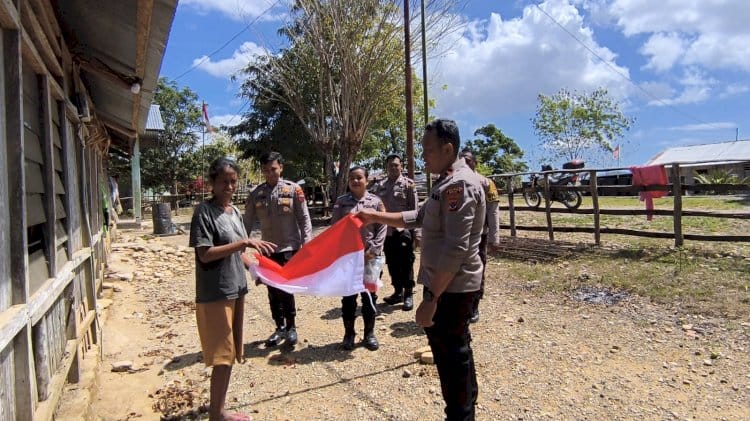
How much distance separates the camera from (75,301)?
4172mm

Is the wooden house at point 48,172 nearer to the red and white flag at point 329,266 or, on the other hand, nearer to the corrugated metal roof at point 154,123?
the red and white flag at point 329,266

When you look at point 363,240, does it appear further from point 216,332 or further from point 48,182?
point 48,182

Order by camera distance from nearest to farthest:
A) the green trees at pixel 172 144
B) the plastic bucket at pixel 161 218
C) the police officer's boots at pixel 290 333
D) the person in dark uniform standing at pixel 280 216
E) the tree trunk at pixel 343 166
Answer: the person in dark uniform standing at pixel 280 216
the police officer's boots at pixel 290 333
the plastic bucket at pixel 161 218
the tree trunk at pixel 343 166
the green trees at pixel 172 144

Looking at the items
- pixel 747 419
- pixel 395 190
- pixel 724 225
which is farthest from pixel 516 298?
pixel 724 225

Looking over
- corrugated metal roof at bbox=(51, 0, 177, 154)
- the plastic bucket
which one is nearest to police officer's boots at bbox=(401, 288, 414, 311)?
corrugated metal roof at bbox=(51, 0, 177, 154)

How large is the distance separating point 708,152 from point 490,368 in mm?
47937

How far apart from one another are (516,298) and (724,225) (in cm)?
786

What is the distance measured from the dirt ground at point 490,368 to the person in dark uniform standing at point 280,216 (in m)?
0.59

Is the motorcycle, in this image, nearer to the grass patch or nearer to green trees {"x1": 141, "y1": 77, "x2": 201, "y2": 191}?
the grass patch

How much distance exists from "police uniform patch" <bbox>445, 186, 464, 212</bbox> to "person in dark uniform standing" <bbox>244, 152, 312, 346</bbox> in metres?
2.34

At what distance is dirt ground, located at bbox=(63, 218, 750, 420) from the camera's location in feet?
11.5

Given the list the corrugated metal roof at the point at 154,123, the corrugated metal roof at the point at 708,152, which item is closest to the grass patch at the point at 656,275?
the corrugated metal roof at the point at 154,123

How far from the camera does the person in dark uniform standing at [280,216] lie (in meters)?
4.64

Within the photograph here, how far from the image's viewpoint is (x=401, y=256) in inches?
236
